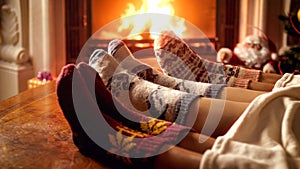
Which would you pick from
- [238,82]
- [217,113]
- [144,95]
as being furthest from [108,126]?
[238,82]

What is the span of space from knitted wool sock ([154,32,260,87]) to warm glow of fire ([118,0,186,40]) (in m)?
1.58

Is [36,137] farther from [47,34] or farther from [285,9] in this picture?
[285,9]

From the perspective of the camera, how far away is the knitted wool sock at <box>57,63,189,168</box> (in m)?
0.84

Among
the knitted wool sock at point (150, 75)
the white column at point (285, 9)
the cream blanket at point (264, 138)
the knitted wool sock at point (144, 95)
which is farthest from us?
the white column at point (285, 9)

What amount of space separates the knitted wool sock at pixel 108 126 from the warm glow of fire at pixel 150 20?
80.9 inches

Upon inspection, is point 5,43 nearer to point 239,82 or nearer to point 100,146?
point 239,82

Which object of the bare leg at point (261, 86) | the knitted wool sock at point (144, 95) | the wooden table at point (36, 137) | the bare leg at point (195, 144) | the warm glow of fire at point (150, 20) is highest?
the warm glow of fire at point (150, 20)

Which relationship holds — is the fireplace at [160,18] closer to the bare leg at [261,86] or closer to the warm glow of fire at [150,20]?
the warm glow of fire at [150,20]

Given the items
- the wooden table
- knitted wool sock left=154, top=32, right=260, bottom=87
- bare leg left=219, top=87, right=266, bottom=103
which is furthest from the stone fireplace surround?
bare leg left=219, top=87, right=266, bottom=103

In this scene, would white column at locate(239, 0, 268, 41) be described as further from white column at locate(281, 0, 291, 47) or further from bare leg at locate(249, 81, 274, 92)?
bare leg at locate(249, 81, 274, 92)

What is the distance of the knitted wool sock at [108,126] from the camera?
836 millimetres

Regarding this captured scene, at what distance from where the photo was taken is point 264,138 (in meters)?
0.80

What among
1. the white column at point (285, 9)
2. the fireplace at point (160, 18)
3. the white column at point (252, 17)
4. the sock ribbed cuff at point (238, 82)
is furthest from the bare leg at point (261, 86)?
the white column at point (285, 9)

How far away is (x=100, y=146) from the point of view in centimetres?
90
